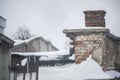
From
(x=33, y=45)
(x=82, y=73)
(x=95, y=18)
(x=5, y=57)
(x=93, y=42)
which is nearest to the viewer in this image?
(x=5, y=57)

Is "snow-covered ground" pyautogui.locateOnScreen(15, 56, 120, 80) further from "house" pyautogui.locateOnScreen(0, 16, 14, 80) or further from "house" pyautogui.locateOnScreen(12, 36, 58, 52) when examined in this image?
"house" pyautogui.locateOnScreen(12, 36, 58, 52)

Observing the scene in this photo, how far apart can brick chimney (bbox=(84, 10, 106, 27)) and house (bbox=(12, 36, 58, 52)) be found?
22706 millimetres

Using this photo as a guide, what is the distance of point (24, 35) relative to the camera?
5606 cm

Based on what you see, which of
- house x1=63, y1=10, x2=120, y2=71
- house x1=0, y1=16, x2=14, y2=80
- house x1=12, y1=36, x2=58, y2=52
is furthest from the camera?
house x1=12, y1=36, x2=58, y2=52

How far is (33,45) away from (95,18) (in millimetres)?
27539

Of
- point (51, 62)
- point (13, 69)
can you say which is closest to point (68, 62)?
point (51, 62)

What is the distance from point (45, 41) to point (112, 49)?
29495mm

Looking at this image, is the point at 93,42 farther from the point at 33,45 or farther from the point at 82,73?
the point at 33,45

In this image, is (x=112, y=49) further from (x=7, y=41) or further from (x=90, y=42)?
(x=7, y=41)

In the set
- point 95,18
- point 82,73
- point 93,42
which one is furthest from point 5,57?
point 95,18

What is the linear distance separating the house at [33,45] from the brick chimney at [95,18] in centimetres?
2271

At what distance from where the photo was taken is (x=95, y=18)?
12.2 meters

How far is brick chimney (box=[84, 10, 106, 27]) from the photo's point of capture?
12.2m

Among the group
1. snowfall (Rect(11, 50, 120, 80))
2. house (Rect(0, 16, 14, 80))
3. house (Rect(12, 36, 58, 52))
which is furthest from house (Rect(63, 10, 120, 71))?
house (Rect(12, 36, 58, 52))
